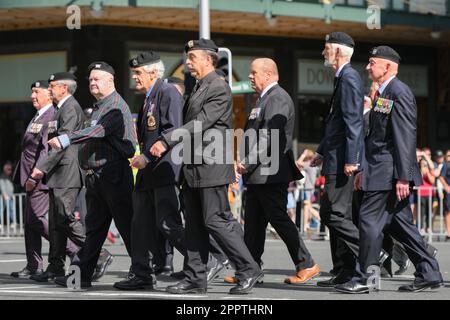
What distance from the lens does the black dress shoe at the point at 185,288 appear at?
945 centimetres

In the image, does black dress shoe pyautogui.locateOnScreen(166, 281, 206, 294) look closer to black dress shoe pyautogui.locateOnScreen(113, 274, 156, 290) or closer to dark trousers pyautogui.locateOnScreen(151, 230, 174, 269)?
black dress shoe pyautogui.locateOnScreen(113, 274, 156, 290)

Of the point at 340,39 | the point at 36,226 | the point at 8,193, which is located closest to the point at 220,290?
the point at 340,39

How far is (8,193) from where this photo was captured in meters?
23.9

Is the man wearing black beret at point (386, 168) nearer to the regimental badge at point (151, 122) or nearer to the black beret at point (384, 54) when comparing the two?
the black beret at point (384, 54)

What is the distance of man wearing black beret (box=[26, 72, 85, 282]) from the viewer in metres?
11.0

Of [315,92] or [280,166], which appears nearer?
[280,166]

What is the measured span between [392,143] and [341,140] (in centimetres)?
53

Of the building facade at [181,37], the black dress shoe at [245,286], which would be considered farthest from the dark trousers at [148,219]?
the building facade at [181,37]

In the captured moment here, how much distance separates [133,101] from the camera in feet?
Result: 86.1

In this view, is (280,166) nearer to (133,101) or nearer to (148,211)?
(148,211)

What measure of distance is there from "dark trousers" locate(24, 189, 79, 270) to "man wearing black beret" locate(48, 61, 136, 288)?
1576 mm
